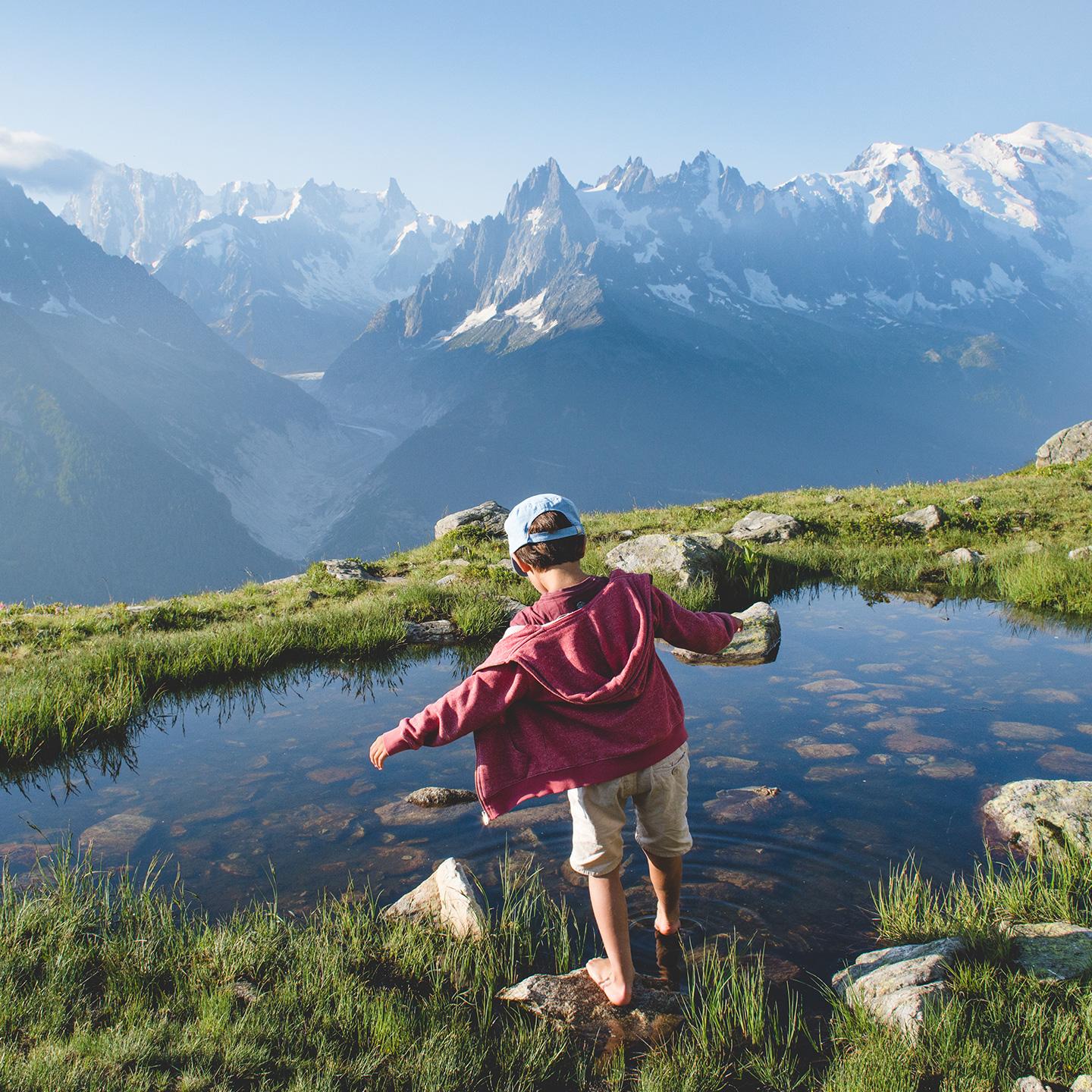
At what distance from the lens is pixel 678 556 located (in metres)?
13.6

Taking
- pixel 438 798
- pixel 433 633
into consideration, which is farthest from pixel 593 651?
pixel 433 633

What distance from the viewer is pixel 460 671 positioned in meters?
10.7

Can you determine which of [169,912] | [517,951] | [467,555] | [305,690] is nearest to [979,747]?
[517,951]

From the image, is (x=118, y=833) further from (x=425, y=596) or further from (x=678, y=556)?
(x=678, y=556)

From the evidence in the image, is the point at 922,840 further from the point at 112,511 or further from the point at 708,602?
the point at 112,511

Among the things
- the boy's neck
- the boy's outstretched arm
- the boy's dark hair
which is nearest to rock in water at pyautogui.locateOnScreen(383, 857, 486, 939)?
the boy's outstretched arm

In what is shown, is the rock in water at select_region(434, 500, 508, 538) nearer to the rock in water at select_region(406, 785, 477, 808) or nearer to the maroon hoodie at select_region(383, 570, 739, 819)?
the rock in water at select_region(406, 785, 477, 808)

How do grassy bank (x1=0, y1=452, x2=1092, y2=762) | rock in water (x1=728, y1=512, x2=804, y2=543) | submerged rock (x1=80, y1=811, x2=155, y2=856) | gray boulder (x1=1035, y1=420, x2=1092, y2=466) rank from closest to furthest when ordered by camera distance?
submerged rock (x1=80, y1=811, x2=155, y2=856) < grassy bank (x1=0, y1=452, x2=1092, y2=762) < rock in water (x1=728, y1=512, x2=804, y2=543) < gray boulder (x1=1035, y1=420, x2=1092, y2=466)

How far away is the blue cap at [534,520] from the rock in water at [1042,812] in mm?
3841

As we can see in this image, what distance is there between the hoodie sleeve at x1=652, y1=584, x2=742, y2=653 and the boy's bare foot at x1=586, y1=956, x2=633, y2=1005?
5.63 feet

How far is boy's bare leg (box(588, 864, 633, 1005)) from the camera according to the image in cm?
392

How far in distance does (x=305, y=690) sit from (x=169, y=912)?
561cm

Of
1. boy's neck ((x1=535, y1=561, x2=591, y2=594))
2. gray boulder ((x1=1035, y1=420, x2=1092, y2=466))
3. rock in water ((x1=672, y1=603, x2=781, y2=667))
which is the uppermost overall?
gray boulder ((x1=1035, y1=420, x2=1092, y2=466))

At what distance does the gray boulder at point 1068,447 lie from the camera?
87.9 feet
